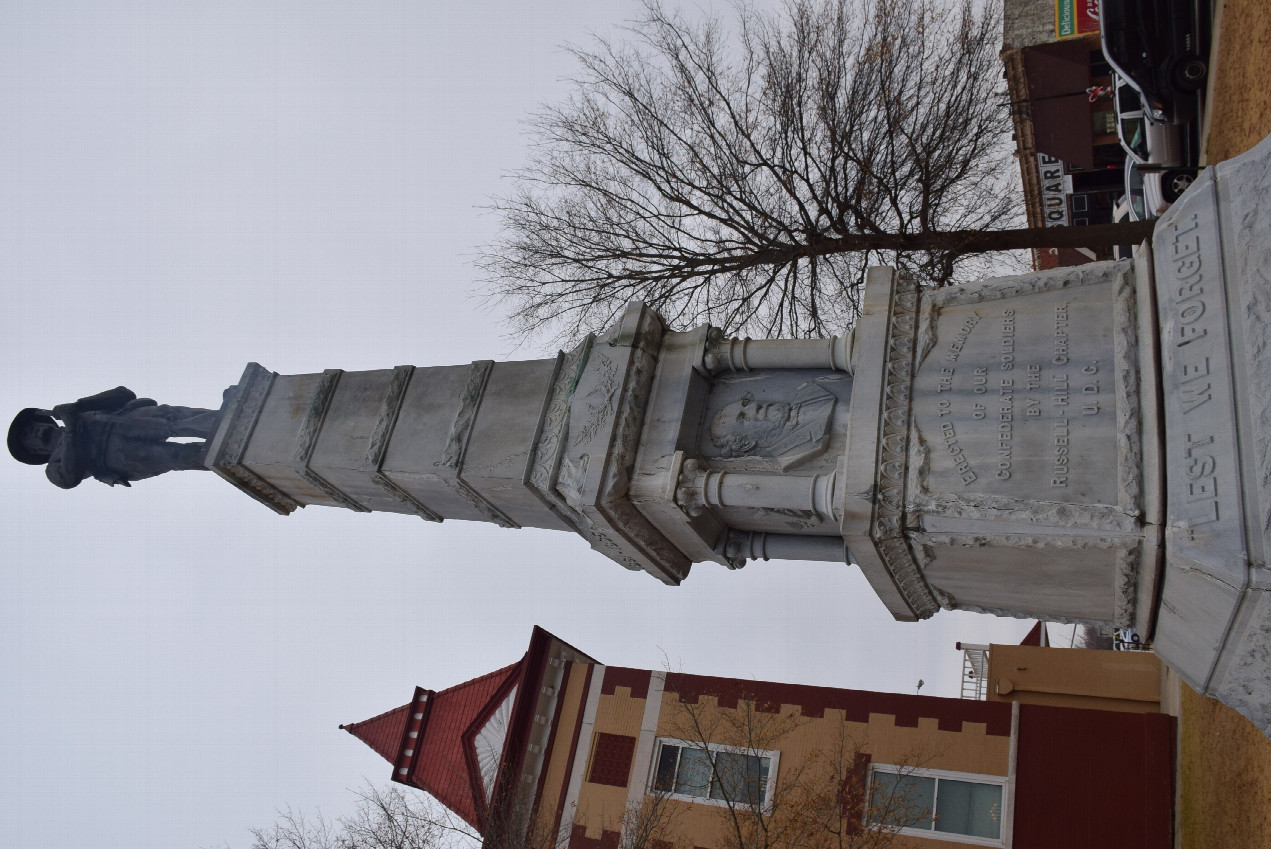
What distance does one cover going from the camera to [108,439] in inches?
419

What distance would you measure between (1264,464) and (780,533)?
Answer: 3.98m

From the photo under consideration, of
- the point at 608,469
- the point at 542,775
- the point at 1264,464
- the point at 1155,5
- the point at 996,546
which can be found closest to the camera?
the point at 1264,464

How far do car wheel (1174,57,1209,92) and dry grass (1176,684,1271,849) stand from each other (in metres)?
9.16

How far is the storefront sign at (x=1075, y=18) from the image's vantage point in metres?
24.6

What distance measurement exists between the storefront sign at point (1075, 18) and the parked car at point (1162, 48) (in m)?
13.3

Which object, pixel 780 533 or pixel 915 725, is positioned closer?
pixel 780 533

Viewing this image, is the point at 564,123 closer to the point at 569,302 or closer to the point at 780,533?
the point at 569,302

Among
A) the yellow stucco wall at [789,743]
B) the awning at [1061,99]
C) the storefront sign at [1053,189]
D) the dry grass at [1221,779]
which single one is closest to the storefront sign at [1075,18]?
the awning at [1061,99]

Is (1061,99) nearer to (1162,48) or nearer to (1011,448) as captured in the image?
(1162,48)

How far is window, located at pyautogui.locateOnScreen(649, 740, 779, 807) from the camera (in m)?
12.6

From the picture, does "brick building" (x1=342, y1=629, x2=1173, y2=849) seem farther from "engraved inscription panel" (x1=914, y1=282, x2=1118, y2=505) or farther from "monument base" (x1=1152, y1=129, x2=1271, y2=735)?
"monument base" (x1=1152, y1=129, x2=1271, y2=735)

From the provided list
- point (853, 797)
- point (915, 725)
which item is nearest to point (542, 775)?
point (853, 797)

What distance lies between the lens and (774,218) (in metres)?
13.3

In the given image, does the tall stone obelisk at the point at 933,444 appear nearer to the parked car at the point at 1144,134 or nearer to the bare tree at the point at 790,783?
the bare tree at the point at 790,783
